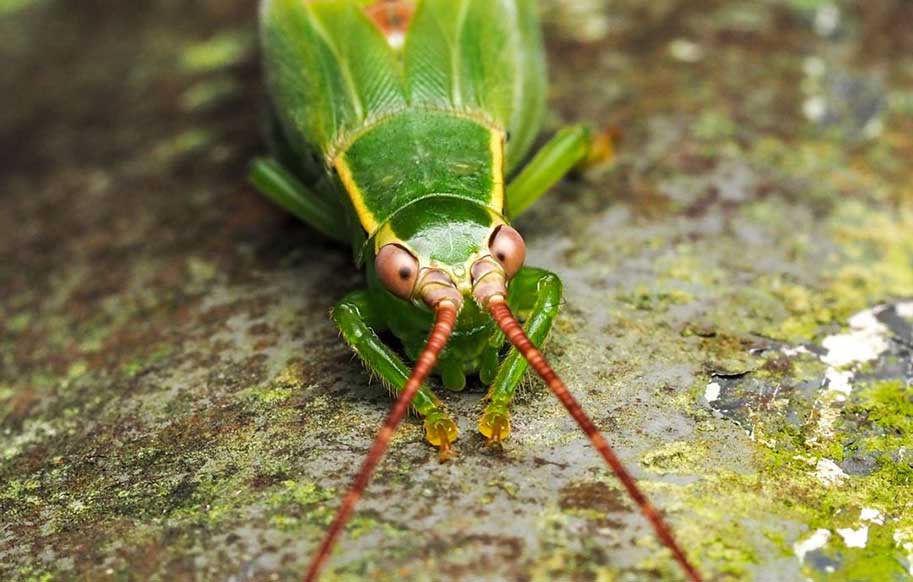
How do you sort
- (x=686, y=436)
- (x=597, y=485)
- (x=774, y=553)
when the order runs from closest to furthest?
(x=774, y=553)
(x=597, y=485)
(x=686, y=436)

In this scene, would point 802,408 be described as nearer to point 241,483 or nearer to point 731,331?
point 731,331

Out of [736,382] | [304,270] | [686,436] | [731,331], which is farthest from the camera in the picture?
[304,270]

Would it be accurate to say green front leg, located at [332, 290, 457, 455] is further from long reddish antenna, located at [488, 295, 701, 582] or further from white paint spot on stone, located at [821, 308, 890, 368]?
white paint spot on stone, located at [821, 308, 890, 368]

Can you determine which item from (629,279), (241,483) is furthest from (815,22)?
(241,483)

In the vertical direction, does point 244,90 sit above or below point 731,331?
above

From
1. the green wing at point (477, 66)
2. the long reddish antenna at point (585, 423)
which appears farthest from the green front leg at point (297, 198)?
the long reddish antenna at point (585, 423)

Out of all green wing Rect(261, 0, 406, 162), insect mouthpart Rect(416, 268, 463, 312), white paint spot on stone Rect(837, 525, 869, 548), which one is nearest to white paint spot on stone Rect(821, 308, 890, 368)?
white paint spot on stone Rect(837, 525, 869, 548)

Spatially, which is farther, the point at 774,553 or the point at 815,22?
the point at 815,22

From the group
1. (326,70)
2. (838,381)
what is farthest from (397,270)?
(838,381)
